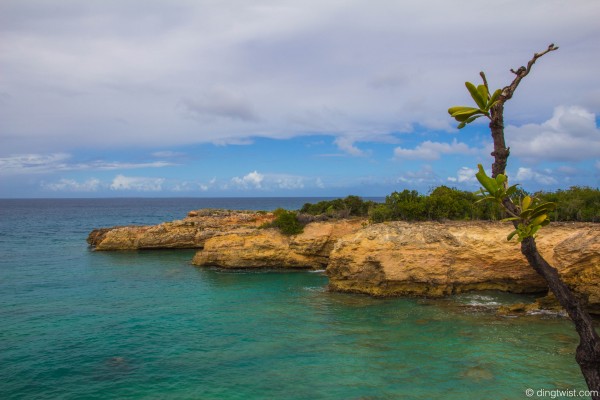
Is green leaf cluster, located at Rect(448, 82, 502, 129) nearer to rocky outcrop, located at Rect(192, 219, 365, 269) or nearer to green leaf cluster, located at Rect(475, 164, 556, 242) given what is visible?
green leaf cluster, located at Rect(475, 164, 556, 242)

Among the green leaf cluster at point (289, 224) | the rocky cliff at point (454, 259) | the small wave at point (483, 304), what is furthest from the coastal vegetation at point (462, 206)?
the green leaf cluster at point (289, 224)

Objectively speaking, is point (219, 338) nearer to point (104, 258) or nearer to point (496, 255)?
point (496, 255)

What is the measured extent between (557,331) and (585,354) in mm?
11538

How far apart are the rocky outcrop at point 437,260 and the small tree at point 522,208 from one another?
48.9ft

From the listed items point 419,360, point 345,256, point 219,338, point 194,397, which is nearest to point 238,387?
point 194,397

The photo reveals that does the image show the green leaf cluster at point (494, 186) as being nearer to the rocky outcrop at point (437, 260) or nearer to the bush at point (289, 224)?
the rocky outcrop at point (437, 260)

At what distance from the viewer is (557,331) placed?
15.9 metres

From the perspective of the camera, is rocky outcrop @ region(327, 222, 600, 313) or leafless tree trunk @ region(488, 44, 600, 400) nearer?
leafless tree trunk @ region(488, 44, 600, 400)

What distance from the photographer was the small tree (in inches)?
234

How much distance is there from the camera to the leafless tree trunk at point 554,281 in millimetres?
6141

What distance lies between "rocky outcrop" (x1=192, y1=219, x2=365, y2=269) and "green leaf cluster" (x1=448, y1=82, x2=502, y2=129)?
24.3 m

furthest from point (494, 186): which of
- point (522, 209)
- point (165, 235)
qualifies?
point (165, 235)

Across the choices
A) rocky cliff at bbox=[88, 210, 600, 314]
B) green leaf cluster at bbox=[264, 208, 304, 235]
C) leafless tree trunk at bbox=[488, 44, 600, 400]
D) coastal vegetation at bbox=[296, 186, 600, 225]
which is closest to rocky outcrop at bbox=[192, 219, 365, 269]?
green leaf cluster at bbox=[264, 208, 304, 235]

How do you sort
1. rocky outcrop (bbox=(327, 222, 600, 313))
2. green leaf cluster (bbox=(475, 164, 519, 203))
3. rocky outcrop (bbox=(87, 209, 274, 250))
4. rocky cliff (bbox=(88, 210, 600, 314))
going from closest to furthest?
1. green leaf cluster (bbox=(475, 164, 519, 203))
2. rocky cliff (bbox=(88, 210, 600, 314))
3. rocky outcrop (bbox=(327, 222, 600, 313))
4. rocky outcrop (bbox=(87, 209, 274, 250))
